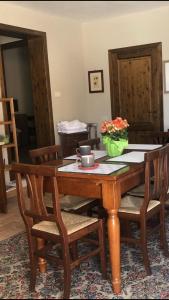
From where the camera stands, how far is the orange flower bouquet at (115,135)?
109 inches

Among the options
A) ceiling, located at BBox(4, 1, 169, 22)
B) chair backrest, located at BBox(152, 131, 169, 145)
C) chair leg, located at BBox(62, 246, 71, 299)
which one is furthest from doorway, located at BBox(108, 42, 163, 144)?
chair leg, located at BBox(62, 246, 71, 299)

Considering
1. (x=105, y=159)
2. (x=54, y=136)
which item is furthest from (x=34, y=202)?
(x=54, y=136)

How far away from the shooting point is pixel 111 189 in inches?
83.1

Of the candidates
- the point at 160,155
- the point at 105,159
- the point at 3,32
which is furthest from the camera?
the point at 3,32

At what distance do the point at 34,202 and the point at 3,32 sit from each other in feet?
10.5

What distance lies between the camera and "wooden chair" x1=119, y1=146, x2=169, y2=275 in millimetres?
2326

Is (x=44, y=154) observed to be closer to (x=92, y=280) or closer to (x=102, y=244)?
(x=102, y=244)

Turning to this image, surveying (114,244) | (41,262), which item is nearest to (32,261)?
(41,262)

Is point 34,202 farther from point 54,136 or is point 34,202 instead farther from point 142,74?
point 142,74

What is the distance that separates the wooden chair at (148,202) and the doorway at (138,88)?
281 centimetres

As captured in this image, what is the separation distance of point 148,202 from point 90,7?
3.38 metres

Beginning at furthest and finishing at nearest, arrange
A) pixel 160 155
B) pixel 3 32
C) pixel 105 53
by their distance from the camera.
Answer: pixel 105 53
pixel 3 32
pixel 160 155

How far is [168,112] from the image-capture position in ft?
17.3

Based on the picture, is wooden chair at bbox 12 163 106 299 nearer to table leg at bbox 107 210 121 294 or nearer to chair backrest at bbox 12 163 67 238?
chair backrest at bbox 12 163 67 238
